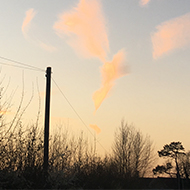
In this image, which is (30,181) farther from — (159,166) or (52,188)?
(159,166)

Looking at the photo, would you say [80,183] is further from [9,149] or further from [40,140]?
[9,149]

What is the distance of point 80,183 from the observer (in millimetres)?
12672

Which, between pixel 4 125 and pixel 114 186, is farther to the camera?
pixel 114 186

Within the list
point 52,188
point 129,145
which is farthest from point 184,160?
point 52,188

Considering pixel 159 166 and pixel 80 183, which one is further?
pixel 159 166

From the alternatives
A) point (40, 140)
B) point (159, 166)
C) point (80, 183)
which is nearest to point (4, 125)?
point (40, 140)

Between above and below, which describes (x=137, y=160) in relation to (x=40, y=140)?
above

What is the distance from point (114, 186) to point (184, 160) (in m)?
48.1

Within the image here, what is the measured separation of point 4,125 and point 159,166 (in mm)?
45294

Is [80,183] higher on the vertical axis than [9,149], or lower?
lower

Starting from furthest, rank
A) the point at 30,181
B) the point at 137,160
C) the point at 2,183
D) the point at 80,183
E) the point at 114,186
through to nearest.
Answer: the point at 137,160 → the point at 114,186 → the point at 80,183 → the point at 30,181 → the point at 2,183

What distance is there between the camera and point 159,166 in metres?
52.8

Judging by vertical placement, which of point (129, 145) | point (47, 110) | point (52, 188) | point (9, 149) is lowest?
point (52, 188)

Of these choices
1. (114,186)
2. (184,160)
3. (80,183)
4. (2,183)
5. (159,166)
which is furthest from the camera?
(184,160)
